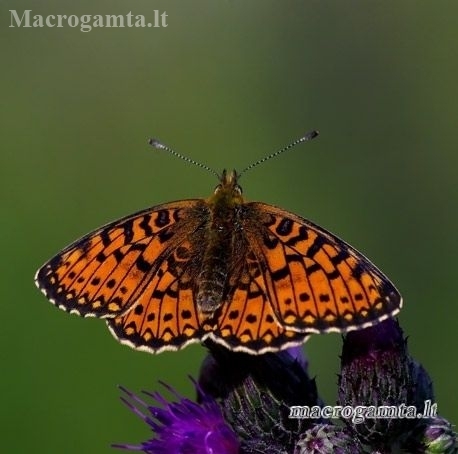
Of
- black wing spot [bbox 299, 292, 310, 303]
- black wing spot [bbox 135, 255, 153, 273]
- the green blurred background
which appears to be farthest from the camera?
the green blurred background

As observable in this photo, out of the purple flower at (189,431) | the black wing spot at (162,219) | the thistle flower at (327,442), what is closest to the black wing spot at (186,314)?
the purple flower at (189,431)

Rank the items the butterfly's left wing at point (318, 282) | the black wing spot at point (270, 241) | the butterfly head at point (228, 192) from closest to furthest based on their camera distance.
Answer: the butterfly's left wing at point (318, 282) < the black wing spot at point (270, 241) < the butterfly head at point (228, 192)

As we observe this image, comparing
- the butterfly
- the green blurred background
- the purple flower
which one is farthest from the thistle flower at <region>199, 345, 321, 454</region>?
the green blurred background

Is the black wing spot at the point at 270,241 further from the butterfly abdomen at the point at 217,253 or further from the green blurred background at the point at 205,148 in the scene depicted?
the green blurred background at the point at 205,148

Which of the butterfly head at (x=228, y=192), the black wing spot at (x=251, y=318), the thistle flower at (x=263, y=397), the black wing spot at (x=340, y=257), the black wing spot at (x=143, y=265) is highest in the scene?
the butterfly head at (x=228, y=192)

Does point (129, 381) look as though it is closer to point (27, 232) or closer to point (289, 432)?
point (27, 232)

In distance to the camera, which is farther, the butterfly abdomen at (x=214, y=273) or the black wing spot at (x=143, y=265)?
the black wing spot at (x=143, y=265)

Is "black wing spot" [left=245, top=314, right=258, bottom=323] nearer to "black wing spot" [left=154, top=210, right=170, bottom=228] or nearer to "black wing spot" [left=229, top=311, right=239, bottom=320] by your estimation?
"black wing spot" [left=229, top=311, right=239, bottom=320]

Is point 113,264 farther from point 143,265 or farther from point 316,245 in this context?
point 316,245
